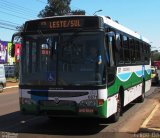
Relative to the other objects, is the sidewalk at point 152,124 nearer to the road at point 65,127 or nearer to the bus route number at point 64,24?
the road at point 65,127

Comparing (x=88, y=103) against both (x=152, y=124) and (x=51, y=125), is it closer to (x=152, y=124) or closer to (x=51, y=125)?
(x=152, y=124)

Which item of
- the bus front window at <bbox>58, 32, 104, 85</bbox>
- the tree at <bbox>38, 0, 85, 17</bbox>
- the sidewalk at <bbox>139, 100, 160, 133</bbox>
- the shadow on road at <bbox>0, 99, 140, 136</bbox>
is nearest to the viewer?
the sidewalk at <bbox>139, 100, 160, 133</bbox>

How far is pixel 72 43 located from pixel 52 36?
608 millimetres

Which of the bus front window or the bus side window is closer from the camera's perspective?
the bus front window

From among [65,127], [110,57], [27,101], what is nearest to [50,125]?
[65,127]

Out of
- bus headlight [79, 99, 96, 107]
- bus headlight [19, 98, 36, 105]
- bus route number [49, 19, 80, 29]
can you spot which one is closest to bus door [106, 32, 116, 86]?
bus headlight [79, 99, 96, 107]

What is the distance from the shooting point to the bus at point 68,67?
37.0 feet

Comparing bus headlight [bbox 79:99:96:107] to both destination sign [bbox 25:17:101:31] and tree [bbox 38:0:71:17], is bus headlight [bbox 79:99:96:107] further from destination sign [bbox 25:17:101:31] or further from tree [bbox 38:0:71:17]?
tree [bbox 38:0:71:17]

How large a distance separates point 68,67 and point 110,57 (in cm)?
127

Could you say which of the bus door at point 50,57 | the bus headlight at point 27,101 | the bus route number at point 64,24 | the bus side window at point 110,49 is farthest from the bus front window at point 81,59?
the bus headlight at point 27,101

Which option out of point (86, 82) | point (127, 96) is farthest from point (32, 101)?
point (127, 96)

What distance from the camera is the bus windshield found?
11359mm

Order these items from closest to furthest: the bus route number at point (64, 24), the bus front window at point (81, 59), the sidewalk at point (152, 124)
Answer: the sidewalk at point (152, 124), the bus front window at point (81, 59), the bus route number at point (64, 24)

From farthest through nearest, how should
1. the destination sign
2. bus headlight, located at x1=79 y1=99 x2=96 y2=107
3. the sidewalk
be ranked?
the destination sign, bus headlight, located at x1=79 y1=99 x2=96 y2=107, the sidewalk
